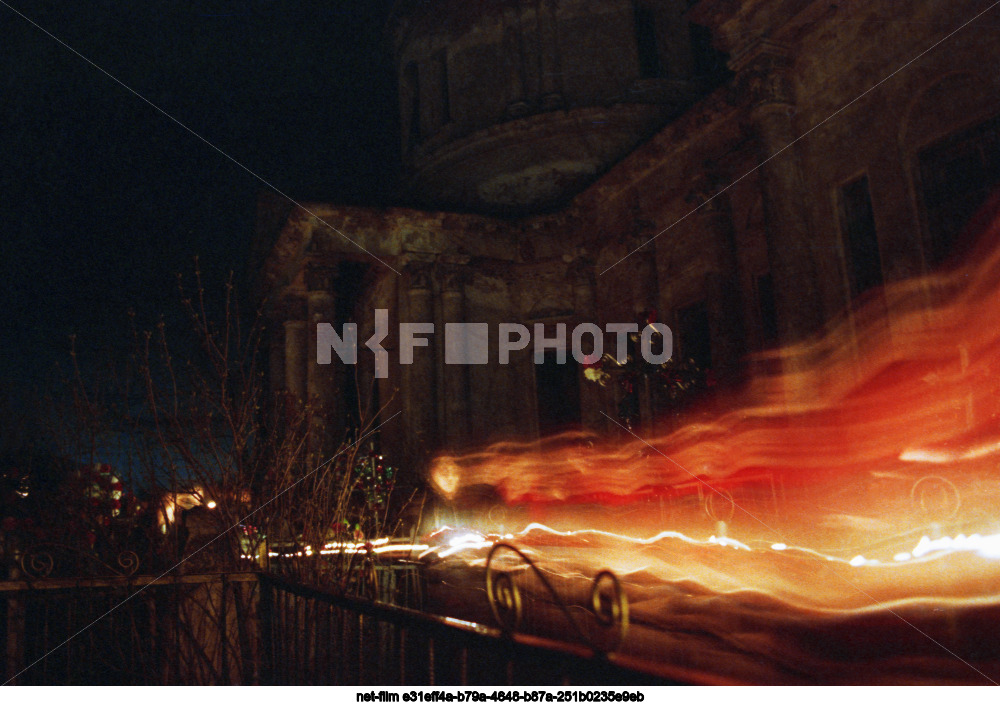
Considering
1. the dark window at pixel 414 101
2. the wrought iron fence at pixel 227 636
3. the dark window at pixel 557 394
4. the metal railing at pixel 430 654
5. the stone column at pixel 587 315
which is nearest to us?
the metal railing at pixel 430 654

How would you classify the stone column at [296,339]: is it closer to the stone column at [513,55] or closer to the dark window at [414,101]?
the dark window at [414,101]

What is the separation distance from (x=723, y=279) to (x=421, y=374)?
6941 millimetres

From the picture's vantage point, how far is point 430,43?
78.2 ft

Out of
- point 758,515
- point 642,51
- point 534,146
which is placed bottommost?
point 758,515

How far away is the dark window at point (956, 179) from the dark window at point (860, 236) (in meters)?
0.83

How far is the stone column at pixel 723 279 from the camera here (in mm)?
15125

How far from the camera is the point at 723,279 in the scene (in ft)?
50.1

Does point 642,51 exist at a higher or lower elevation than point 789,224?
higher

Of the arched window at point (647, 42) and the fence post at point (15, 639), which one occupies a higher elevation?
the arched window at point (647, 42)

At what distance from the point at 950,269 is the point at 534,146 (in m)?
13.0

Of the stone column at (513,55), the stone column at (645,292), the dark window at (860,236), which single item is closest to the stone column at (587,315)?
the stone column at (645,292)

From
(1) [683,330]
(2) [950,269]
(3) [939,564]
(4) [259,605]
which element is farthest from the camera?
(1) [683,330]
